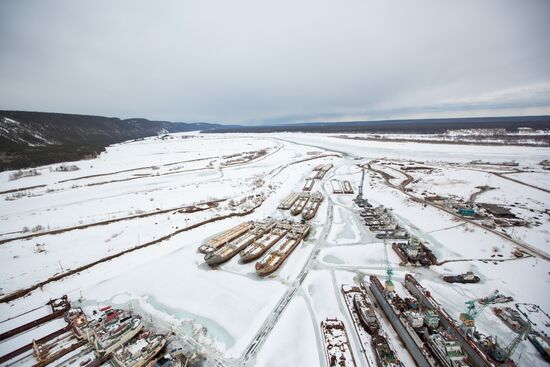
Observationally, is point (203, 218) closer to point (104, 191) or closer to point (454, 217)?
point (104, 191)

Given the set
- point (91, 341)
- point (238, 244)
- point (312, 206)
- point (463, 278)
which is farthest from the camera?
point (312, 206)

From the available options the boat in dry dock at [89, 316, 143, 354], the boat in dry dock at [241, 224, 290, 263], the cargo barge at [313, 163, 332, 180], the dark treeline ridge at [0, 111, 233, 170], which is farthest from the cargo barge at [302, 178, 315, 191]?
the dark treeline ridge at [0, 111, 233, 170]

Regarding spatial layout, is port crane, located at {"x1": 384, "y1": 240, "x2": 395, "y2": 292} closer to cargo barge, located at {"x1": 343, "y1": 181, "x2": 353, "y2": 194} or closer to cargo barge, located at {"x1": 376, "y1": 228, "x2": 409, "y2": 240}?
cargo barge, located at {"x1": 376, "y1": 228, "x2": 409, "y2": 240}

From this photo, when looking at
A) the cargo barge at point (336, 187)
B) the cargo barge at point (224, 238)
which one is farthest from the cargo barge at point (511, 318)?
the cargo barge at point (336, 187)

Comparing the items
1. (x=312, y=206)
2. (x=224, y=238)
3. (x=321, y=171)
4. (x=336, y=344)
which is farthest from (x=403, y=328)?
(x=321, y=171)

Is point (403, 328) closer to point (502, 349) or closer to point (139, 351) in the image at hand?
point (502, 349)

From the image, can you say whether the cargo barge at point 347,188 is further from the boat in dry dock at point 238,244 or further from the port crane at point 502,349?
the port crane at point 502,349

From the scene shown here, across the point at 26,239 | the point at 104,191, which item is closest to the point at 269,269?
the point at 26,239
